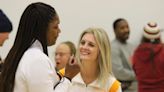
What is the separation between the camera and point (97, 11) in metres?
4.60

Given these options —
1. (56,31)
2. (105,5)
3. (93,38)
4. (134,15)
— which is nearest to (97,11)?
(105,5)

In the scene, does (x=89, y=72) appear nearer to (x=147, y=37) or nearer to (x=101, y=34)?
(x=101, y=34)

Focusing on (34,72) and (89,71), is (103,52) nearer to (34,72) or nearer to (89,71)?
(89,71)

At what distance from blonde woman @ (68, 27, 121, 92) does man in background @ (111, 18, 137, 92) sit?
1.66m

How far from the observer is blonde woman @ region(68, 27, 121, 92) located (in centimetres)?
241

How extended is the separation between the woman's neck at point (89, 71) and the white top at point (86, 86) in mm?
29

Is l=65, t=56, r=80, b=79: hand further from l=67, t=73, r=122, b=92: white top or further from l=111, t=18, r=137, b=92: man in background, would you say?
l=111, t=18, r=137, b=92: man in background

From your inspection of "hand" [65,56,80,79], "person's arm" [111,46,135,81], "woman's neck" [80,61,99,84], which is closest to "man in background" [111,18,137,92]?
"person's arm" [111,46,135,81]

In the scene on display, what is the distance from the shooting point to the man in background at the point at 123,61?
13.4ft

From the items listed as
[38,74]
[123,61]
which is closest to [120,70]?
[123,61]

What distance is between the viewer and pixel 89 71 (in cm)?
245

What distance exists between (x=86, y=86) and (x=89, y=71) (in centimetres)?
9

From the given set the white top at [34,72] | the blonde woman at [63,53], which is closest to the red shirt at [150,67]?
the blonde woman at [63,53]

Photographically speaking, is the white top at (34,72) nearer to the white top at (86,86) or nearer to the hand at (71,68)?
the hand at (71,68)
